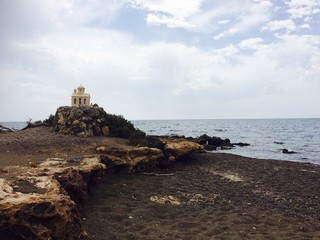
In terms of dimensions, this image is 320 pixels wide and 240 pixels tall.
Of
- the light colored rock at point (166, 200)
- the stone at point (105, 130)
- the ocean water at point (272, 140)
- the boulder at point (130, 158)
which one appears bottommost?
the ocean water at point (272, 140)

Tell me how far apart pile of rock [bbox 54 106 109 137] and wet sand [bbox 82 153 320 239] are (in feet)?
20.0

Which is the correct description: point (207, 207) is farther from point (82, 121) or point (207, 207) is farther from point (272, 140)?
point (272, 140)

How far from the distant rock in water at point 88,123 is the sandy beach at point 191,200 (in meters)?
2.32

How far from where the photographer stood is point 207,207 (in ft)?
40.5

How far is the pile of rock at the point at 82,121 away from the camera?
2256 cm

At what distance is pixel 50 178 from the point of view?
382 inches

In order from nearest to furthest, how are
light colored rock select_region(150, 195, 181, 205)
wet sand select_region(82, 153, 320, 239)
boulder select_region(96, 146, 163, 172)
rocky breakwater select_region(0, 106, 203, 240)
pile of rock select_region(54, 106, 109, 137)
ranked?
1. rocky breakwater select_region(0, 106, 203, 240)
2. wet sand select_region(82, 153, 320, 239)
3. light colored rock select_region(150, 195, 181, 205)
4. boulder select_region(96, 146, 163, 172)
5. pile of rock select_region(54, 106, 109, 137)

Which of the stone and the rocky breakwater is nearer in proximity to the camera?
the rocky breakwater

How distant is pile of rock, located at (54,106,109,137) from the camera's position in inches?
888

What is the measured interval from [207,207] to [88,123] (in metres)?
12.9

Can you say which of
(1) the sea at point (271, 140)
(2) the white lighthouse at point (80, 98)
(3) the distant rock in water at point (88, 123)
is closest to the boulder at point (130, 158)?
(3) the distant rock in water at point (88, 123)

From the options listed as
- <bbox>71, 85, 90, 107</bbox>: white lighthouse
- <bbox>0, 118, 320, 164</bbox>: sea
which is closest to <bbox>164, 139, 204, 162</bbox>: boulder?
<bbox>71, 85, 90, 107</bbox>: white lighthouse

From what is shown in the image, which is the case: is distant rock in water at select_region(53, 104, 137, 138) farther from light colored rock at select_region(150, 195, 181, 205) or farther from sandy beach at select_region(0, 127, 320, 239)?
light colored rock at select_region(150, 195, 181, 205)

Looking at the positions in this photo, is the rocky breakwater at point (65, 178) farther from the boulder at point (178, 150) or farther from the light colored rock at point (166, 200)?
the light colored rock at point (166, 200)
